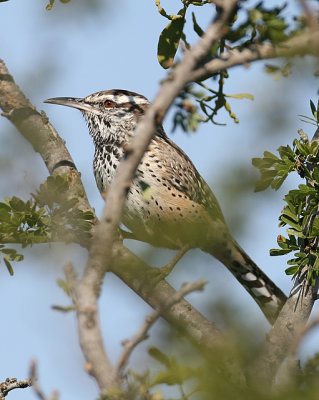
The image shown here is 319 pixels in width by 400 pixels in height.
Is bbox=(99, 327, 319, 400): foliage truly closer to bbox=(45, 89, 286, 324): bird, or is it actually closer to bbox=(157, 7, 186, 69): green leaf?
bbox=(157, 7, 186, 69): green leaf

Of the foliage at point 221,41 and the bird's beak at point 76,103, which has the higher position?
the bird's beak at point 76,103

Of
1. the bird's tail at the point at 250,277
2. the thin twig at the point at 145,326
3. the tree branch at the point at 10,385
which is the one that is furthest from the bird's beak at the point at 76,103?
the thin twig at the point at 145,326

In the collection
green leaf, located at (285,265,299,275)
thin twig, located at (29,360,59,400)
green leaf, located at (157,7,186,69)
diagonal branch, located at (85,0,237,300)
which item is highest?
green leaf, located at (157,7,186,69)

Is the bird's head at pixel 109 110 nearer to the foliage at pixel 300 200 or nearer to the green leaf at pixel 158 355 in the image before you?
the foliage at pixel 300 200

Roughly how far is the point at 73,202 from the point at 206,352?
1.61 meters

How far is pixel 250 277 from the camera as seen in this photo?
5309 millimetres

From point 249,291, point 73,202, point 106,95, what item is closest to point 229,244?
point 249,291

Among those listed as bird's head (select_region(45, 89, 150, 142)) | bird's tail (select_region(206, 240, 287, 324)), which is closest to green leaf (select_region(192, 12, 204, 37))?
bird's tail (select_region(206, 240, 287, 324))

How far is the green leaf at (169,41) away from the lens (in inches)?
121

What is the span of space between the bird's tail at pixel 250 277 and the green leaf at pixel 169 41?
207 cm

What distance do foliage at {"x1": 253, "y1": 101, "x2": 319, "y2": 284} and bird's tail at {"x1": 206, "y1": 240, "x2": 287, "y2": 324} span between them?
1.58m

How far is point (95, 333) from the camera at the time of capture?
4.69 ft

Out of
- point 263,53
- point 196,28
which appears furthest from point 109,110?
point 263,53

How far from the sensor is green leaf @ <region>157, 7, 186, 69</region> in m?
3.07
